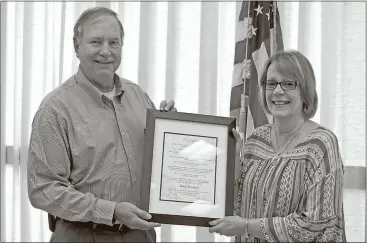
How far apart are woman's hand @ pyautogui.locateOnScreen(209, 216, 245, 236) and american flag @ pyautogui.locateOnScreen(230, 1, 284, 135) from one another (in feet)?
3.32

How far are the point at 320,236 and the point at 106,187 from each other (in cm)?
87

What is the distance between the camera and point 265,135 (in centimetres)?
246

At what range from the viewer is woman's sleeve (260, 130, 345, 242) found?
7.27ft

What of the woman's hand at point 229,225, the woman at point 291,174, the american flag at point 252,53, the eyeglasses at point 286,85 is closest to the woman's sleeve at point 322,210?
the woman at point 291,174

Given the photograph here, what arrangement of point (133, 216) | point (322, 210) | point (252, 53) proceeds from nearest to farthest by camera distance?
point (322, 210), point (133, 216), point (252, 53)

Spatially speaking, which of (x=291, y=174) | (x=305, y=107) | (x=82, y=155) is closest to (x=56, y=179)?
(x=82, y=155)

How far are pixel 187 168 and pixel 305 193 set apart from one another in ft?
1.59

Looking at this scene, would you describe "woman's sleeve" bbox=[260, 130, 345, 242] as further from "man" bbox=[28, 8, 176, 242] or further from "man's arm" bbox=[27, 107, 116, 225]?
"man's arm" bbox=[27, 107, 116, 225]

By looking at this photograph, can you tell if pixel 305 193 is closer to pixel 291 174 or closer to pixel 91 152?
pixel 291 174

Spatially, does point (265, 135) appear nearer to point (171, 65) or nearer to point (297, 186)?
point (297, 186)

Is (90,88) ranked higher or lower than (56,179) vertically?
higher

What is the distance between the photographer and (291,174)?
226 cm

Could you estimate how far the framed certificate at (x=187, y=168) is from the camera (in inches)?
93.4

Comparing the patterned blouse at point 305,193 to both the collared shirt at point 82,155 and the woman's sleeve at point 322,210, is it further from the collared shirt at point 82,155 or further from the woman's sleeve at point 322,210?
the collared shirt at point 82,155
